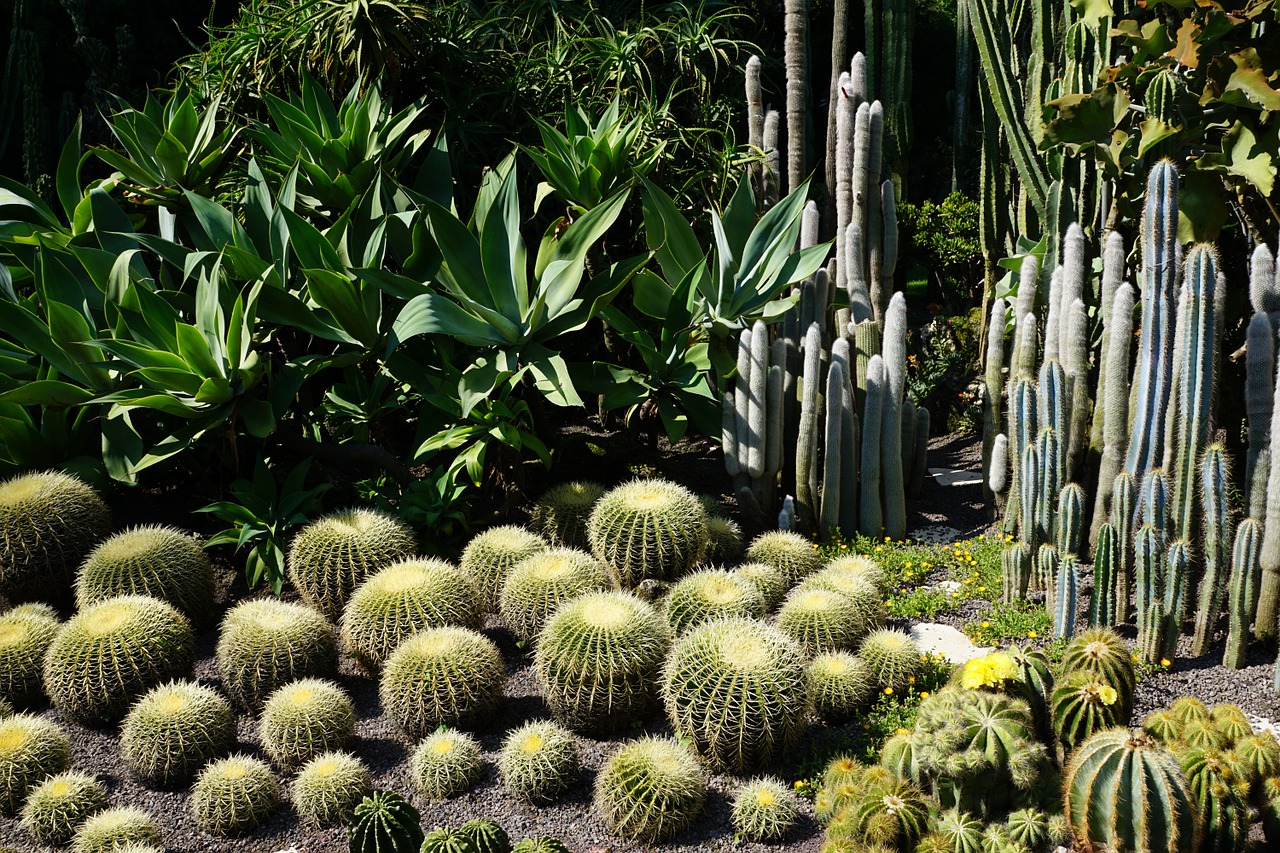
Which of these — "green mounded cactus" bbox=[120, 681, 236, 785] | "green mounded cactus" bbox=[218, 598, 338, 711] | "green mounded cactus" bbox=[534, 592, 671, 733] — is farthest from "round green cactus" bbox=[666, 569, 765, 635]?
"green mounded cactus" bbox=[120, 681, 236, 785]

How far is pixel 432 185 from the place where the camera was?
6117 millimetres

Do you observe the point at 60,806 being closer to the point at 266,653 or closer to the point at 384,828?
the point at 266,653

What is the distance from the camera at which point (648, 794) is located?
3666mm

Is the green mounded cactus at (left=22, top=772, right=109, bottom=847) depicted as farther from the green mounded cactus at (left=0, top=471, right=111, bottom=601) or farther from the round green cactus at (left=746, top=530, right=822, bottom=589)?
the round green cactus at (left=746, top=530, right=822, bottom=589)

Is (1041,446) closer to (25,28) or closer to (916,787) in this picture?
(916,787)

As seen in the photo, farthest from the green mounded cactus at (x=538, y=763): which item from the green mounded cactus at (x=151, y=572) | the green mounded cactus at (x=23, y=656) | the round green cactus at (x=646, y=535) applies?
the green mounded cactus at (x=23, y=656)

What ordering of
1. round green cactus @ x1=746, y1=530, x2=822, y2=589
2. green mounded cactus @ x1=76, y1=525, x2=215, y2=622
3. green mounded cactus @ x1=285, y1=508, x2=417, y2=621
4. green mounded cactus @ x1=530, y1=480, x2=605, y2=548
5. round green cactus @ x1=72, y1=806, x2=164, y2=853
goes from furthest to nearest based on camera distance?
1. green mounded cactus @ x1=530, y1=480, x2=605, y2=548
2. round green cactus @ x1=746, y1=530, x2=822, y2=589
3. green mounded cactus @ x1=285, y1=508, x2=417, y2=621
4. green mounded cactus @ x1=76, y1=525, x2=215, y2=622
5. round green cactus @ x1=72, y1=806, x2=164, y2=853

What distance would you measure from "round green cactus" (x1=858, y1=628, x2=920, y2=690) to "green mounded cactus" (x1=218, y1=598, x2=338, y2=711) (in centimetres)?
220

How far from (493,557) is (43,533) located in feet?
6.58

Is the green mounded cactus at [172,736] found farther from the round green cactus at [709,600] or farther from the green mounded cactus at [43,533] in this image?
the round green cactus at [709,600]

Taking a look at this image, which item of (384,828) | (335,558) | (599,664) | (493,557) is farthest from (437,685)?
(335,558)

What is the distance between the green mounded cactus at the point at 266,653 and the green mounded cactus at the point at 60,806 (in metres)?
0.64

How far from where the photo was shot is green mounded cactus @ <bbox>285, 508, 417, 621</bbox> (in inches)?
194

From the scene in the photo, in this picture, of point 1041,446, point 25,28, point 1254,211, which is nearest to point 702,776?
point 1041,446
